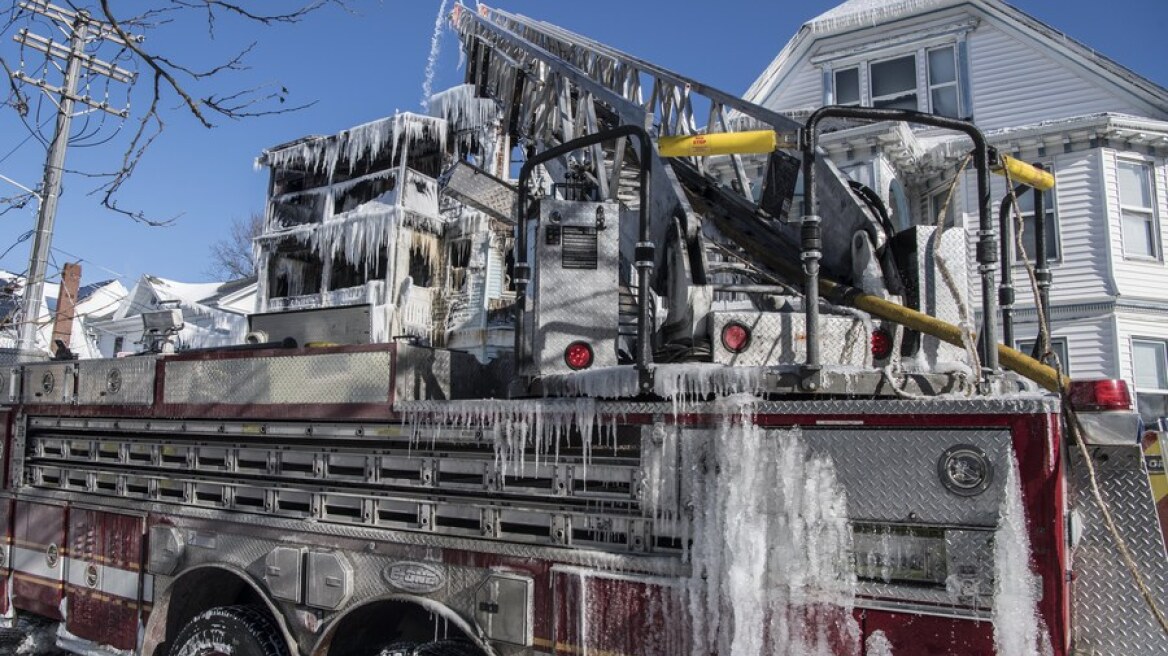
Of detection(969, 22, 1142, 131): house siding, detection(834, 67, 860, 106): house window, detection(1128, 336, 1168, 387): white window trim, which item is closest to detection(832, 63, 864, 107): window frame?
detection(834, 67, 860, 106): house window

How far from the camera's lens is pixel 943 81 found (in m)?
15.7

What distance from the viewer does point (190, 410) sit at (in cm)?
Answer: 498

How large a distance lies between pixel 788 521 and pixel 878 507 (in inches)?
12.5

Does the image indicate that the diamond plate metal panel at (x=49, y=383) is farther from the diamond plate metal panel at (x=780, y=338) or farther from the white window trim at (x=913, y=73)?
the white window trim at (x=913, y=73)

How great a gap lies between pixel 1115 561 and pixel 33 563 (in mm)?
6442

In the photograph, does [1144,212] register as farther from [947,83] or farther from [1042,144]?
[947,83]

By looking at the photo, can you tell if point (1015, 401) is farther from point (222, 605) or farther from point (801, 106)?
point (801, 106)

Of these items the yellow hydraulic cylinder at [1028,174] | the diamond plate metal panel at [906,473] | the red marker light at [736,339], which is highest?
the yellow hydraulic cylinder at [1028,174]

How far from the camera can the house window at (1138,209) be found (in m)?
13.8

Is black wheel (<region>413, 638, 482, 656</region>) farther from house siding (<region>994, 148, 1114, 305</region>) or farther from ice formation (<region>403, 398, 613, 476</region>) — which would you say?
house siding (<region>994, 148, 1114, 305</region>)

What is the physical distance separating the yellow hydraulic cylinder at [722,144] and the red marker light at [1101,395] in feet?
4.71

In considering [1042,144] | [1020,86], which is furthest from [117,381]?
[1020,86]

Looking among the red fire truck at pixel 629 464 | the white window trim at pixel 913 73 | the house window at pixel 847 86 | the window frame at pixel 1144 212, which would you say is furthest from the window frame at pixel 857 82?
the red fire truck at pixel 629 464

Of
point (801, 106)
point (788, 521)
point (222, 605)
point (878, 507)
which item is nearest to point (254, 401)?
point (222, 605)
